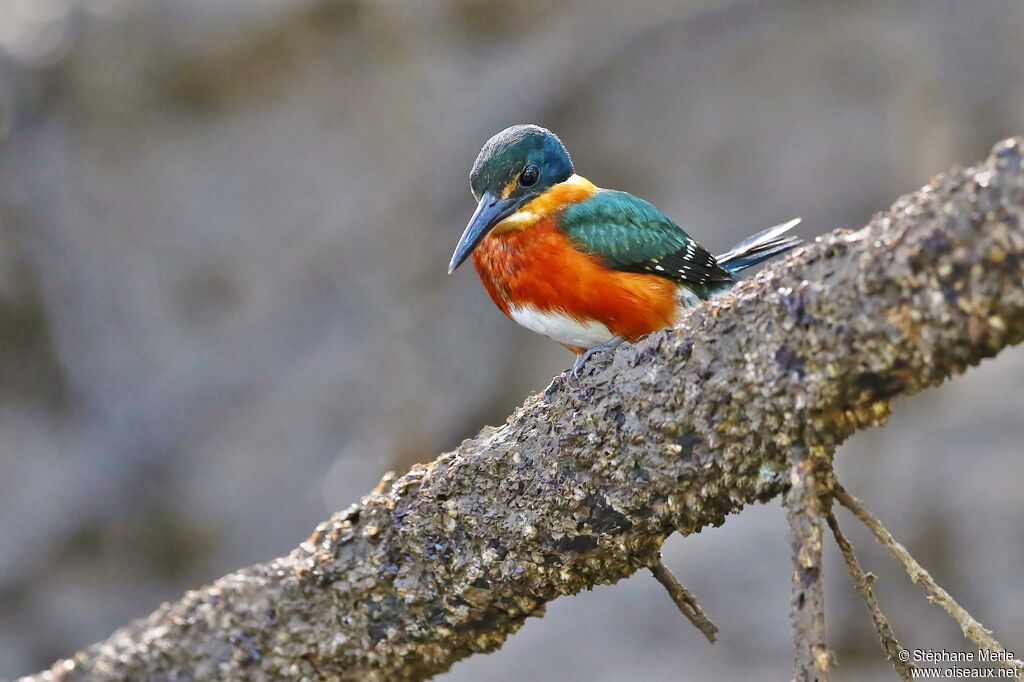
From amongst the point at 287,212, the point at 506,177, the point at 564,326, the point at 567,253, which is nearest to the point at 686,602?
the point at 564,326

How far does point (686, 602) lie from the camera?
2.26 m

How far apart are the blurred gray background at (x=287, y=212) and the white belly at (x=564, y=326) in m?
4.00

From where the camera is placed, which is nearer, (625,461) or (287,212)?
(625,461)

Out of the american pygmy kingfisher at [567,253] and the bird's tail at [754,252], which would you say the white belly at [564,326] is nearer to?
the american pygmy kingfisher at [567,253]

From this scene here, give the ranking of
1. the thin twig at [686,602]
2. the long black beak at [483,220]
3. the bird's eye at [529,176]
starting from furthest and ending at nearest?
1. the bird's eye at [529,176]
2. the long black beak at [483,220]
3. the thin twig at [686,602]

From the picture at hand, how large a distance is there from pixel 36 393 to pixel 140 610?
65.4 inches

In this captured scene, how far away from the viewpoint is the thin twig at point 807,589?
1.59 meters

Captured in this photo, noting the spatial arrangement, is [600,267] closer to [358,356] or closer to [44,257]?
[358,356]

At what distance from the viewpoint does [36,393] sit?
294 inches

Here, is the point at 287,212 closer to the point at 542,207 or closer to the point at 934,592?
the point at 542,207

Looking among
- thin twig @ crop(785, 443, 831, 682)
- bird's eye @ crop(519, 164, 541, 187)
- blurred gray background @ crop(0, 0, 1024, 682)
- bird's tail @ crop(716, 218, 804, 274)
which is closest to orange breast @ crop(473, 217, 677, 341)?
bird's eye @ crop(519, 164, 541, 187)

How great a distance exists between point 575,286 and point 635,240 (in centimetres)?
29

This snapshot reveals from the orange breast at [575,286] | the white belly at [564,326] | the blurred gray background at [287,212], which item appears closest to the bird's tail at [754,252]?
the orange breast at [575,286]

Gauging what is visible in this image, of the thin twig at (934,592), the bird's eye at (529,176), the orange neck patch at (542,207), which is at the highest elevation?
Answer: the bird's eye at (529,176)
